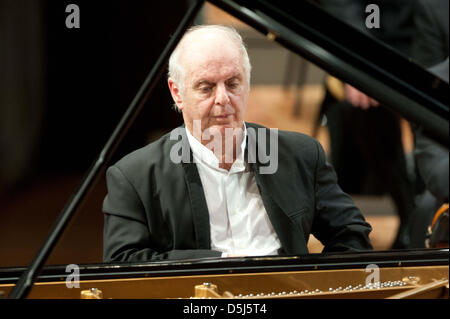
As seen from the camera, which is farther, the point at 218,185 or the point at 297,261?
the point at 218,185

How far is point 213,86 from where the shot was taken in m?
1.63

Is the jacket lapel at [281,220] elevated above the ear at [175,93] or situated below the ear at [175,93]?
below

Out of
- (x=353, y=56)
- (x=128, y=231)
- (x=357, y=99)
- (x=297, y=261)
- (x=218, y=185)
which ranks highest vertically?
(x=357, y=99)

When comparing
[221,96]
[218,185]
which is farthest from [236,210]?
[221,96]

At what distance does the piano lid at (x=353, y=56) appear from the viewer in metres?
1.36

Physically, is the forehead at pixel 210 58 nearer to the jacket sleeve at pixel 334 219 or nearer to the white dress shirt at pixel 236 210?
the white dress shirt at pixel 236 210

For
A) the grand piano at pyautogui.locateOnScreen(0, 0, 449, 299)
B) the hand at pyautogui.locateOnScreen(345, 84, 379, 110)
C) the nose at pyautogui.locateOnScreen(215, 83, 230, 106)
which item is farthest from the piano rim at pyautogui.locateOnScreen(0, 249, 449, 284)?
the hand at pyautogui.locateOnScreen(345, 84, 379, 110)

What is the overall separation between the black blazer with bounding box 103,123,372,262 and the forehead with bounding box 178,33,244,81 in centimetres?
16

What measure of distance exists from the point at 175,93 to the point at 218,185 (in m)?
0.25

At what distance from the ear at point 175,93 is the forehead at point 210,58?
4cm

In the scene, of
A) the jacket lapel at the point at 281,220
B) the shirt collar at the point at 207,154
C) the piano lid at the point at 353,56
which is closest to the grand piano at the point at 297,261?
the piano lid at the point at 353,56

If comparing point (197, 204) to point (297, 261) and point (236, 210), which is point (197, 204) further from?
point (297, 261)

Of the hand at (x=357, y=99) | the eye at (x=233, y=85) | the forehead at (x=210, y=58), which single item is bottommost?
the eye at (x=233, y=85)

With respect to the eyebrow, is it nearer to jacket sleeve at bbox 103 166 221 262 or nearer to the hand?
jacket sleeve at bbox 103 166 221 262
